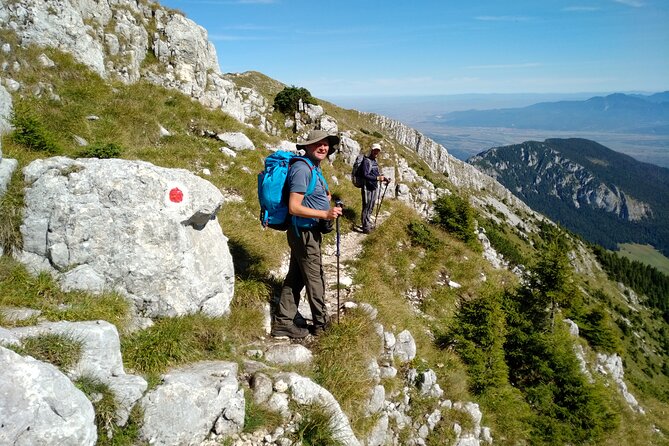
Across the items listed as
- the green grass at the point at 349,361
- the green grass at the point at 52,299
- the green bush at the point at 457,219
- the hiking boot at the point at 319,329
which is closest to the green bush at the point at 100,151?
the green grass at the point at 52,299

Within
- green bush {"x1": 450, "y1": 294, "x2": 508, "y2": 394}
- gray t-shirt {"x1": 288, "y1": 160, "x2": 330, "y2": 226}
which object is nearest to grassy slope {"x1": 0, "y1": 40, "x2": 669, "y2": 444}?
green bush {"x1": 450, "y1": 294, "x2": 508, "y2": 394}

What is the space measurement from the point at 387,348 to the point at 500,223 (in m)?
120

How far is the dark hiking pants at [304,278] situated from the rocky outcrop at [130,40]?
54.4ft

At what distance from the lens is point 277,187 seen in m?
6.49

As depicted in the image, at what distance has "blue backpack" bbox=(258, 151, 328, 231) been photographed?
6438mm

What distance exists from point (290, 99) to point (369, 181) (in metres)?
29.4

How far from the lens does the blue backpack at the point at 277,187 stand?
253 inches

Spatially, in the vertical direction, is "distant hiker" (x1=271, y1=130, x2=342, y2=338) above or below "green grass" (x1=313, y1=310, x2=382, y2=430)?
above

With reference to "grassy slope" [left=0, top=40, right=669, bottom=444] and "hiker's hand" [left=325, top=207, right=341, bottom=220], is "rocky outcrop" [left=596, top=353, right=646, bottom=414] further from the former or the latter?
"hiker's hand" [left=325, top=207, right=341, bottom=220]

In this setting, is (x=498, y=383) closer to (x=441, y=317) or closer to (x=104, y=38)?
(x=441, y=317)

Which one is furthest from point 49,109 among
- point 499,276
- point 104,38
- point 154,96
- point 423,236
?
point 499,276

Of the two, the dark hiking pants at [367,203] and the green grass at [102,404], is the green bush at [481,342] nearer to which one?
the dark hiking pants at [367,203]

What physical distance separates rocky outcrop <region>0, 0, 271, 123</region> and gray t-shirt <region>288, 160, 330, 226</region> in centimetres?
1638

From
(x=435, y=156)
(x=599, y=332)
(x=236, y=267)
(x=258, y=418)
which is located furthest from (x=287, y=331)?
(x=435, y=156)
